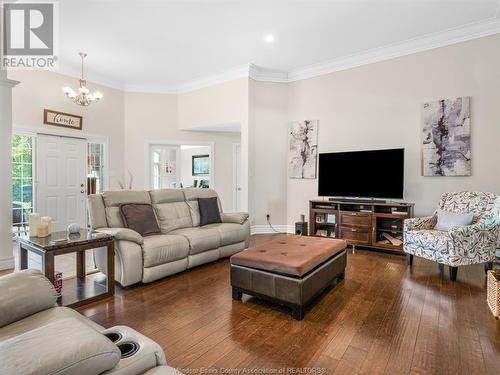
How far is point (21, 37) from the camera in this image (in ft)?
13.7

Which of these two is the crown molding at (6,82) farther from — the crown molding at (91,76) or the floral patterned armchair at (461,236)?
the floral patterned armchair at (461,236)

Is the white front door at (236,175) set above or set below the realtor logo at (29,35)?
below

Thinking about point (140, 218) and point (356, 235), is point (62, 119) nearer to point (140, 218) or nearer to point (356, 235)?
point (140, 218)

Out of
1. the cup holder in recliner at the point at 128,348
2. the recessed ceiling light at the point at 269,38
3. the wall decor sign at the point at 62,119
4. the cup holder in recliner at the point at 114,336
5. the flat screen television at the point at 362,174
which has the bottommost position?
the cup holder in recliner at the point at 114,336

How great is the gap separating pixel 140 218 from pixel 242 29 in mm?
2995

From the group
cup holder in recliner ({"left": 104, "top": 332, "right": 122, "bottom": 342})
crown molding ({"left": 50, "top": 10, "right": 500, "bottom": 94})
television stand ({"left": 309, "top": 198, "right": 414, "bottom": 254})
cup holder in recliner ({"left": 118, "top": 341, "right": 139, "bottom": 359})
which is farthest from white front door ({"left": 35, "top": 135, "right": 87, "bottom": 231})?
cup holder in recliner ({"left": 118, "top": 341, "right": 139, "bottom": 359})

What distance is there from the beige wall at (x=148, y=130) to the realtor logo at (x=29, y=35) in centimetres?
168

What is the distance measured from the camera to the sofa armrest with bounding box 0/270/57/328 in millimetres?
1343

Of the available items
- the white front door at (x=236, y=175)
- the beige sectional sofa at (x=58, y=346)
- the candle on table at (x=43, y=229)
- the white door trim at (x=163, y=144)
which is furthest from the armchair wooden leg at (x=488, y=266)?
the white door trim at (x=163, y=144)

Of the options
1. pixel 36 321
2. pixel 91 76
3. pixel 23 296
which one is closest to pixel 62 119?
pixel 91 76

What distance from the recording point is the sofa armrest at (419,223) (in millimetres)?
3686

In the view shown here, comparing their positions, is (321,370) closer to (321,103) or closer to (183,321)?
(183,321)

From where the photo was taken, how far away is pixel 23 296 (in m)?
1.41

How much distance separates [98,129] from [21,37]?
6.69 feet
